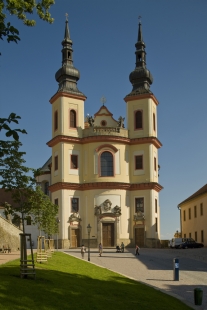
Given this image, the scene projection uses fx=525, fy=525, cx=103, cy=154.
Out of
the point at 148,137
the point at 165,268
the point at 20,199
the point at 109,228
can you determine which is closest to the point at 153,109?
the point at 148,137

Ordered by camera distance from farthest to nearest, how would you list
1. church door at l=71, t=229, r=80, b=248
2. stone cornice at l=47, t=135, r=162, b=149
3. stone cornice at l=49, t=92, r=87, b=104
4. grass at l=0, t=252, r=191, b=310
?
stone cornice at l=49, t=92, r=87, b=104
stone cornice at l=47, t=135, r=162, b=149
church door at l=71, t=229, r=80, b=248
grass at l=0, t=252, r=191, b=310

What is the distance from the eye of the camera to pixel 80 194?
6406cm

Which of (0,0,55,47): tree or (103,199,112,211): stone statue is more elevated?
(0,0,55,47): tree

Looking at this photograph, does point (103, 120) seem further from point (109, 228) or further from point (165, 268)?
point (165, 268)

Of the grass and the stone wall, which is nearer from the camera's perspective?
the grass

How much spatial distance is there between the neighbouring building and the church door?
16.4 meters

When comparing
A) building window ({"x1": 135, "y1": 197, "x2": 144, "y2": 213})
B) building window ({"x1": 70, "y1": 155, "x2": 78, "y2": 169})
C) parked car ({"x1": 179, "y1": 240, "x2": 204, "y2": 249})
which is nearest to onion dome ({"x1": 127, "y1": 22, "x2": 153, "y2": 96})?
building window ({"x1": 70, "y1": 155, "x2": 78, "y2": 169})

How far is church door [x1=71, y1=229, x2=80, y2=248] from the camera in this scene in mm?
62156

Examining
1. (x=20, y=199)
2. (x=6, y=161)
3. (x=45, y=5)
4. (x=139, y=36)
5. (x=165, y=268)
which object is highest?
(x=139, y=36)

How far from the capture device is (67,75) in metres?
66.3

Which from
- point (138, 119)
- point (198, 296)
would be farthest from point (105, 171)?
point (198, 296)

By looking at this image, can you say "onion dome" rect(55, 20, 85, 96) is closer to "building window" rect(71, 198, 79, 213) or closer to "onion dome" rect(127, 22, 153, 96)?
"onion dome" rect(127, 22, 153, 96)

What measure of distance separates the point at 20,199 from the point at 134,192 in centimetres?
3974

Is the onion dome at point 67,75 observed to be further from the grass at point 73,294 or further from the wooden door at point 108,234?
the grass at point 73,294
